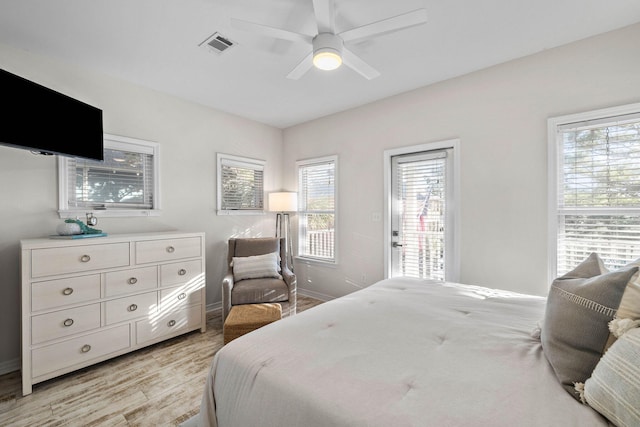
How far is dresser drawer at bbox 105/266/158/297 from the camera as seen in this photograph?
2.37 metres

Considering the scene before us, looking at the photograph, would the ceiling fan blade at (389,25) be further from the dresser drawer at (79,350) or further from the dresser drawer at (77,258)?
the dresser drawer at (79,350)

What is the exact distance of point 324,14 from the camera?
1728 mm

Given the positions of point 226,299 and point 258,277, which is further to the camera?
point 258,277

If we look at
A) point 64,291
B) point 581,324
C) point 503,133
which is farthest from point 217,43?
point 581,324

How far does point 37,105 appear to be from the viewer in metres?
2.06

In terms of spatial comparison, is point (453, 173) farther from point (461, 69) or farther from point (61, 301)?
point (61, 301)

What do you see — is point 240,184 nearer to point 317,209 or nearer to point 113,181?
point 317,209

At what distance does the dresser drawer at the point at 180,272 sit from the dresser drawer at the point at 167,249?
0.07 metres

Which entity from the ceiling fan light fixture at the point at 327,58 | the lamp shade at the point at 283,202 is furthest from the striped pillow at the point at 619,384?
the lamp shade at the point at 283,202

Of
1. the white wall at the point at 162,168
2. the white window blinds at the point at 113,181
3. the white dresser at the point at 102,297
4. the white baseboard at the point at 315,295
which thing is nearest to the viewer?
the white dresser at the point at 102,297

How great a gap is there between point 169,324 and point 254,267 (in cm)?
101

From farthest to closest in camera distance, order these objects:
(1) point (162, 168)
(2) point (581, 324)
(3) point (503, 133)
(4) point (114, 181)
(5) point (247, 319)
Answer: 1. (1) point (162, 168)
2. (4) point (114, 181)
3. (3) point (503, 133)
4. (5) point (247, 319)
5. (2) point (581, 324)

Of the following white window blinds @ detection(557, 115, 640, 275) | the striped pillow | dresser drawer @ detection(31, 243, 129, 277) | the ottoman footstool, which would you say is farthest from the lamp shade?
the striped pillow

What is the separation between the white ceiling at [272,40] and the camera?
192 cm
